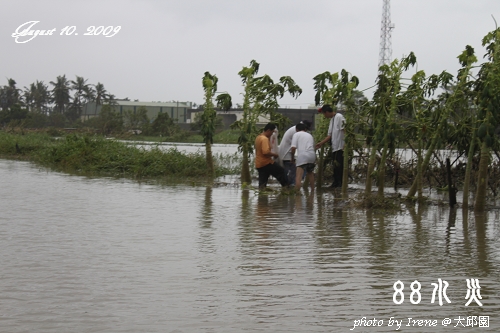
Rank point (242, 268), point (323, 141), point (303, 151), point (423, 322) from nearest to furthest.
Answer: point (423, 322) < point (242, 268) < point (303, 151) < point (323, 141)

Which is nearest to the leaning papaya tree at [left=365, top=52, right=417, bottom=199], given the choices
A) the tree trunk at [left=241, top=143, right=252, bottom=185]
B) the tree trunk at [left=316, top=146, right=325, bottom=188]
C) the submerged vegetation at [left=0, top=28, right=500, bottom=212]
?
the submerged vegetation at [left=0, top=28, right=500, bottom=212]

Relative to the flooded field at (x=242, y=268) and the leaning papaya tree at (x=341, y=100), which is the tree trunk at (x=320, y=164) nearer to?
the leaning papaya tree at (x=341, y=100)

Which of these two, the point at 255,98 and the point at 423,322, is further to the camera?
the point at 255,98

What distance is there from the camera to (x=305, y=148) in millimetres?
13703

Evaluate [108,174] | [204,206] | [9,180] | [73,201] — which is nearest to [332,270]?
[204,206]

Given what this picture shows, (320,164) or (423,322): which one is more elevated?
(320,164)

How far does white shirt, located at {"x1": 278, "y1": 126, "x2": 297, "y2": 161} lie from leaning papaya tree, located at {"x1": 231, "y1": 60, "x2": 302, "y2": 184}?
1428mm

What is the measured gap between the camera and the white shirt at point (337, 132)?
13.8 m

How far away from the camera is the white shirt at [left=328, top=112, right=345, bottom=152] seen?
13804mm

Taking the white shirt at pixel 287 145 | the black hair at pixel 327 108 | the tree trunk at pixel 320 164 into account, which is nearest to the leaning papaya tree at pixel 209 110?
the white shirt at pixel 287 145

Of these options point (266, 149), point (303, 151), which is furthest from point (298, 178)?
point (266, 149)

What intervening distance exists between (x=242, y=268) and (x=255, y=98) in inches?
392

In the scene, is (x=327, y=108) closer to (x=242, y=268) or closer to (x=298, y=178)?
(x=298, y=178)

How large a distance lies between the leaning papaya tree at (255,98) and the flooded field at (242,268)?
14.9 feet
